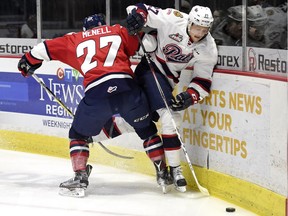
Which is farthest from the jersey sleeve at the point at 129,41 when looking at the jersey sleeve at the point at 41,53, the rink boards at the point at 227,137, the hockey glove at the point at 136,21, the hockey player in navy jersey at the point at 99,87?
the jersey sleeve at the point at 41,53

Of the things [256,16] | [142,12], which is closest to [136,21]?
[142,12]

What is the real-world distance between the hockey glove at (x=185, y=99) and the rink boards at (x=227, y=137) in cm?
14

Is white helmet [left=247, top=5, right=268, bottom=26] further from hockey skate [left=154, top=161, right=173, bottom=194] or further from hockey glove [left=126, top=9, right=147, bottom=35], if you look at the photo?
hockey skate [left=154, top=161, right=173, bottom=194]

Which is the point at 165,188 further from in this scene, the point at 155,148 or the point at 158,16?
the point at 158,16

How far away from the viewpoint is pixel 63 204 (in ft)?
16.1

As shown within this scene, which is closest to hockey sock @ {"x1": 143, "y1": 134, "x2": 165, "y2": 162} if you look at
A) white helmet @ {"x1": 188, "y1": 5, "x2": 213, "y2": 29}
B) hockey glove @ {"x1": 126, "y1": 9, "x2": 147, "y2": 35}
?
hockey glove @ {"x1": 126, "y1": 9, "x2": 147, "y2": 35}

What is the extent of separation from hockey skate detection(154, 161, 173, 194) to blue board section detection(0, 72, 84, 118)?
4.38ft

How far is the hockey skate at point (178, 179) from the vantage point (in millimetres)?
5047

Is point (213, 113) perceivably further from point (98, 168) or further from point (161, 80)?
point (98, 168)

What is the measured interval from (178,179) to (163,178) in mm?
125

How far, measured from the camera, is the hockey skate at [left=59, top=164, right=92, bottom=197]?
5097 mm

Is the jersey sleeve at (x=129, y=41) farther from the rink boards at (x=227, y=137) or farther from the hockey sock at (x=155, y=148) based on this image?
the hockey sock at (x=155, y=148)

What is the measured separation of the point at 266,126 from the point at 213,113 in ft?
2.04

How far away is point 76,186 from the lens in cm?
511
